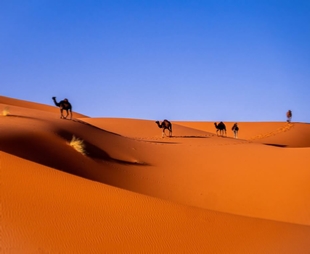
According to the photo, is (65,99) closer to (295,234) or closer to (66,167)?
(66,167)

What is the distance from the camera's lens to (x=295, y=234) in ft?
25.6

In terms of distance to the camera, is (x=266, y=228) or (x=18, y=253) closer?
(x=18, y=253)

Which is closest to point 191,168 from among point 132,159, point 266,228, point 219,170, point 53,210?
point 219,170

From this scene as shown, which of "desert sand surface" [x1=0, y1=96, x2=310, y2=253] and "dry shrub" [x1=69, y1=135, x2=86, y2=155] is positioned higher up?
"dry shrub" [x1=69, y1=135, x2=86, y2=155]

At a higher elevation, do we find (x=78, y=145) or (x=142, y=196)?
(x=78, y=145)

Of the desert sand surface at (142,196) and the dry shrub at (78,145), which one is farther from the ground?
the dry shrub at (78,145)

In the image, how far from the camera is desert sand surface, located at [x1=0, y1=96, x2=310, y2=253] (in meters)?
6.61

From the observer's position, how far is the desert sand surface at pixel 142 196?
6609 mm

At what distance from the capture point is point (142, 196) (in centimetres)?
826

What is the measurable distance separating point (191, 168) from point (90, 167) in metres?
4.10

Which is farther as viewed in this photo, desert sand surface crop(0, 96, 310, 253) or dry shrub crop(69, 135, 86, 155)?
dry shrub crop(69, 135, 86, 155)

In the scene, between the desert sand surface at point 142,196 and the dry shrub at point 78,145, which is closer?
the desert sand surface at point 142,196

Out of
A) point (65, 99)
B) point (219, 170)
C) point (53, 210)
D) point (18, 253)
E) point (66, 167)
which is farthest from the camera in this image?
point (65, 99)

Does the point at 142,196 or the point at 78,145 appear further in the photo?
the point at 78,145
